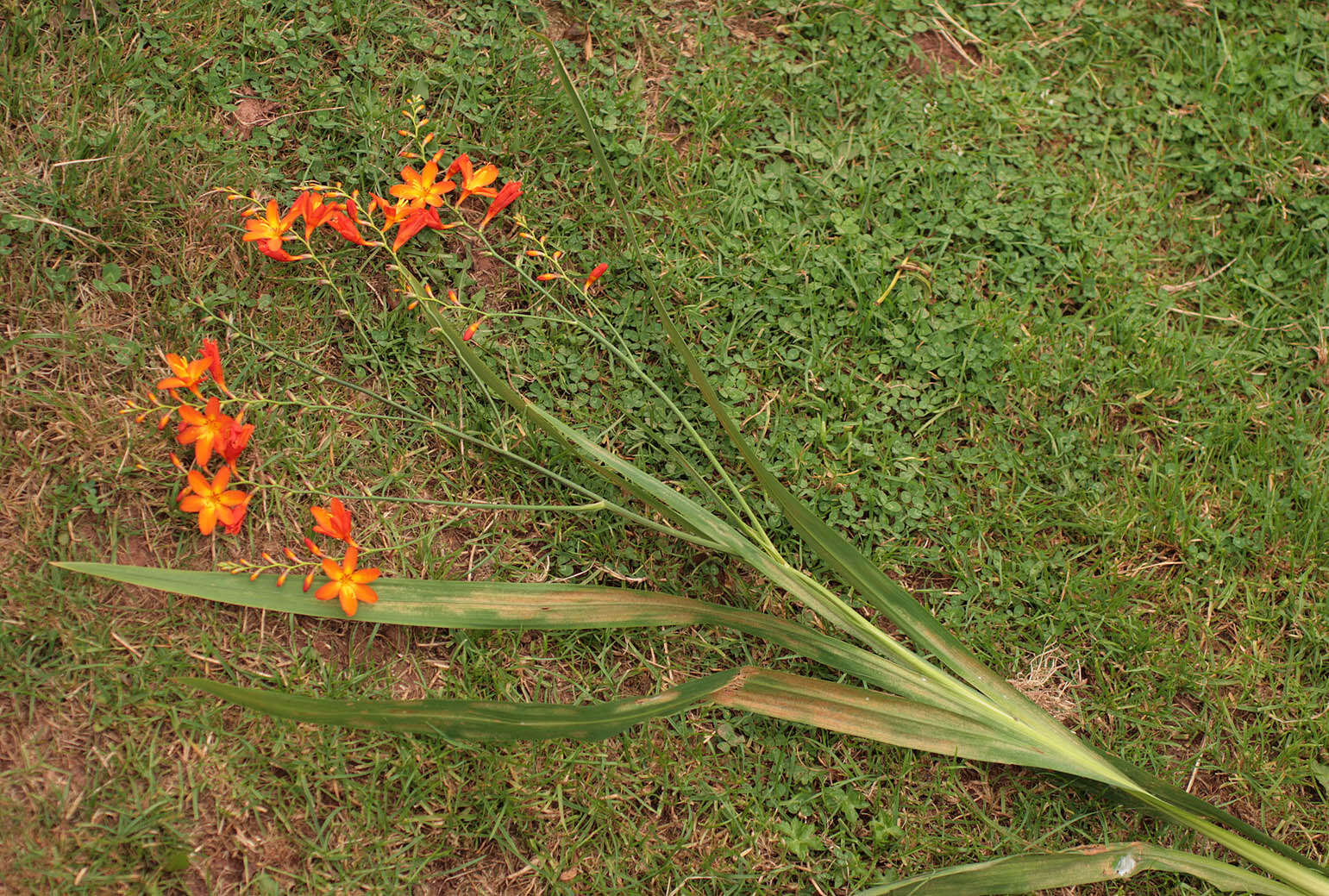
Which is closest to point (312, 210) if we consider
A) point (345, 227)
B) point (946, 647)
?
point (345, 227)

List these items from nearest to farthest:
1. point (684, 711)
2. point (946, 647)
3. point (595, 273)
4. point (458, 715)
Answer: point (458, 715) < point (684, 711) < point (946, 647) < point (595, 273)

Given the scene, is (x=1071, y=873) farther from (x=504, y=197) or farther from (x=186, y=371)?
(x=186, y=371)

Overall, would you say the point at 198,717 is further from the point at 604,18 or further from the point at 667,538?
the point at 604,18

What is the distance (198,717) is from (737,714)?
977 mm

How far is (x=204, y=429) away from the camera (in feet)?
5.84

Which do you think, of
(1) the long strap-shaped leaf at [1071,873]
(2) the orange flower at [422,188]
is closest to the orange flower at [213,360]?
(2) the orange flower at [422,188]

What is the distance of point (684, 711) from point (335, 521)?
69 centimetres

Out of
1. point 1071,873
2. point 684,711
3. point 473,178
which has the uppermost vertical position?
point 473,178

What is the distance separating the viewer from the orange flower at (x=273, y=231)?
1914mm

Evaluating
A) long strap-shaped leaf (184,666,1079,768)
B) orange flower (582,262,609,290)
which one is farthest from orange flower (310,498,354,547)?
orange flower (582,262,609,290)

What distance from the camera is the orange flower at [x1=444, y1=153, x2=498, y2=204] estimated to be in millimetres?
2014

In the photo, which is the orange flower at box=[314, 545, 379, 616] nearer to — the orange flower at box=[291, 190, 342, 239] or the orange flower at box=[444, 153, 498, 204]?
the orange flower at box=[291, 190, 342, 239]

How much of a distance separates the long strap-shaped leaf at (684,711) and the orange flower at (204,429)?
17.0 inches

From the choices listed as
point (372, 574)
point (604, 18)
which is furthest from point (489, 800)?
point (604, 18)
